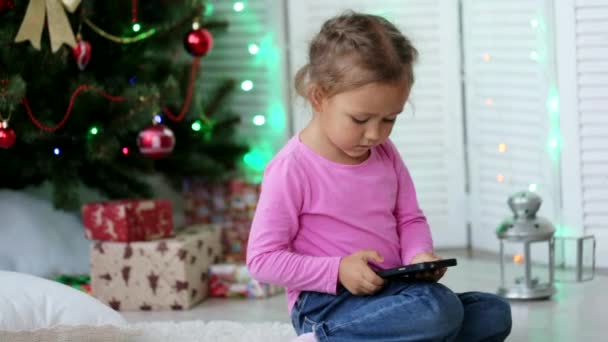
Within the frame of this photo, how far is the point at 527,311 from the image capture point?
2439mm

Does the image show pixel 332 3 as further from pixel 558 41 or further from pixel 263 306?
pixel 263 306

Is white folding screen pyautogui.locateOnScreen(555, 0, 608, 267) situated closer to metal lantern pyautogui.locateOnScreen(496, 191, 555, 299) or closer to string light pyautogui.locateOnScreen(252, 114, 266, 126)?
metal lantern pyautogui.locateOnScreen(496, 191, 555, 299)

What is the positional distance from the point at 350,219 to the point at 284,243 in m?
0.13

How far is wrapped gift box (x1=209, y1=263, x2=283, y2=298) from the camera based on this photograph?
2.73 m

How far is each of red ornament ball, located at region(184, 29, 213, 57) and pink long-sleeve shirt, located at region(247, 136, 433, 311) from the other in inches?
40.6

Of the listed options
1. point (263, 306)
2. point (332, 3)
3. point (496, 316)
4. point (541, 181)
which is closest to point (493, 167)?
point (541, 181)

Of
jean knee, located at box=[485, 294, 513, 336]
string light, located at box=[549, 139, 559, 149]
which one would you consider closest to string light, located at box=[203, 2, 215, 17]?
string light, located at box=[549, 139, 559, 149]

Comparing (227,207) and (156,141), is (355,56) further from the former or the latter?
(227,207)

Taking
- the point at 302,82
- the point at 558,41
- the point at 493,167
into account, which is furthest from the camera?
the point at 493,167

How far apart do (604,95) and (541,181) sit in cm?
30

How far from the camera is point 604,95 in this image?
2.79 meters

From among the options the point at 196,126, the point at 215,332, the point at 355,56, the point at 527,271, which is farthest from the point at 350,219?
the point at 196,126

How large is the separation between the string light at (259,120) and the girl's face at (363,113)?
56.0 inches

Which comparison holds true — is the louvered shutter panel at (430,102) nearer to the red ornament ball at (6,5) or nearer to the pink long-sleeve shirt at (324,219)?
the red ornament ball at (6,5)
